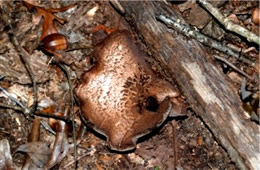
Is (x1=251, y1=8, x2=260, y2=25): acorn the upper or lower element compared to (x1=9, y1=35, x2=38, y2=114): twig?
upper

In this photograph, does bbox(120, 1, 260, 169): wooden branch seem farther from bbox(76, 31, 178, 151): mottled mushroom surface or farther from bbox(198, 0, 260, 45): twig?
bbox(198, 0, 260, 45): twig

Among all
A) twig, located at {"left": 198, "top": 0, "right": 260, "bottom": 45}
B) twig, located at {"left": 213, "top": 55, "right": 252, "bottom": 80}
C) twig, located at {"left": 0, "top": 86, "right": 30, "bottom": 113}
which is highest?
twig, located at {"left": 198, "top": 0, "right": 260, "bottom": 45}

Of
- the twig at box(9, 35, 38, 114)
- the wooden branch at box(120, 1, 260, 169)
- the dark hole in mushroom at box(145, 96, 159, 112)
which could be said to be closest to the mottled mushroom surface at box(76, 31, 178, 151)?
the dark hole in mushroom at box(145, 96, 159, 112)

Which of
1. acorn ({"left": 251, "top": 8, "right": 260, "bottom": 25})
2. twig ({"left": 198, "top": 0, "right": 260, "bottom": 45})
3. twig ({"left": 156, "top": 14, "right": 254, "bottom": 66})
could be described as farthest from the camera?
acorn ({"left": 251, "top": 8, "right": 260, "bottom": 25})

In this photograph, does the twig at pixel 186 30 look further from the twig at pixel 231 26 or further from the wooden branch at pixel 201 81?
the twig at pixel 231 26

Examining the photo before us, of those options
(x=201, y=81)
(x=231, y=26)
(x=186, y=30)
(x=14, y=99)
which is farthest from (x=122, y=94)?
(x=231, y=26)
